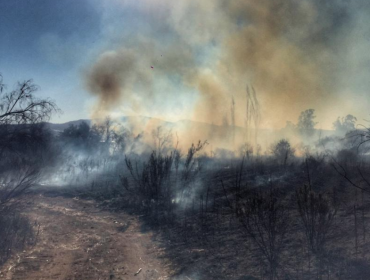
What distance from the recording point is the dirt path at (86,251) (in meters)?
7.28

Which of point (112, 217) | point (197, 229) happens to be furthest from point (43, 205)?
point (197, 229)

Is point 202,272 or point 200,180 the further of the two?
point 200,180

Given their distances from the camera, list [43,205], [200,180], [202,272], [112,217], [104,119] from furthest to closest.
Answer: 1. [104,119]
2. [200,180]
3. [43,205]
4. [112,217]
5. [202,272]

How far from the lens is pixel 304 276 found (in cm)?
598

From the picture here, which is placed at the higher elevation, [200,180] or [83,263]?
[200,180]

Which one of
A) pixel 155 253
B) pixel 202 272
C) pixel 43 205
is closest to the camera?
pixel 202 272

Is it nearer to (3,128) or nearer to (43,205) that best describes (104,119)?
(43,205)

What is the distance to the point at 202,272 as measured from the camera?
7.17 meters

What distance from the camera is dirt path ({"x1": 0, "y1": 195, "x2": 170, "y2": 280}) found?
Result: 23.9ft

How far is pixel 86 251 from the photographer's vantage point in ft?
29.3

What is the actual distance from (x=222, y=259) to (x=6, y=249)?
6865mm

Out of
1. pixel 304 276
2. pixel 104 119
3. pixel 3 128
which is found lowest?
pixel 304 276

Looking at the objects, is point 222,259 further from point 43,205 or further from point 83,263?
point 43,205

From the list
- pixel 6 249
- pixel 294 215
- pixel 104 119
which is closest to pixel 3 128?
pixel 6 249
